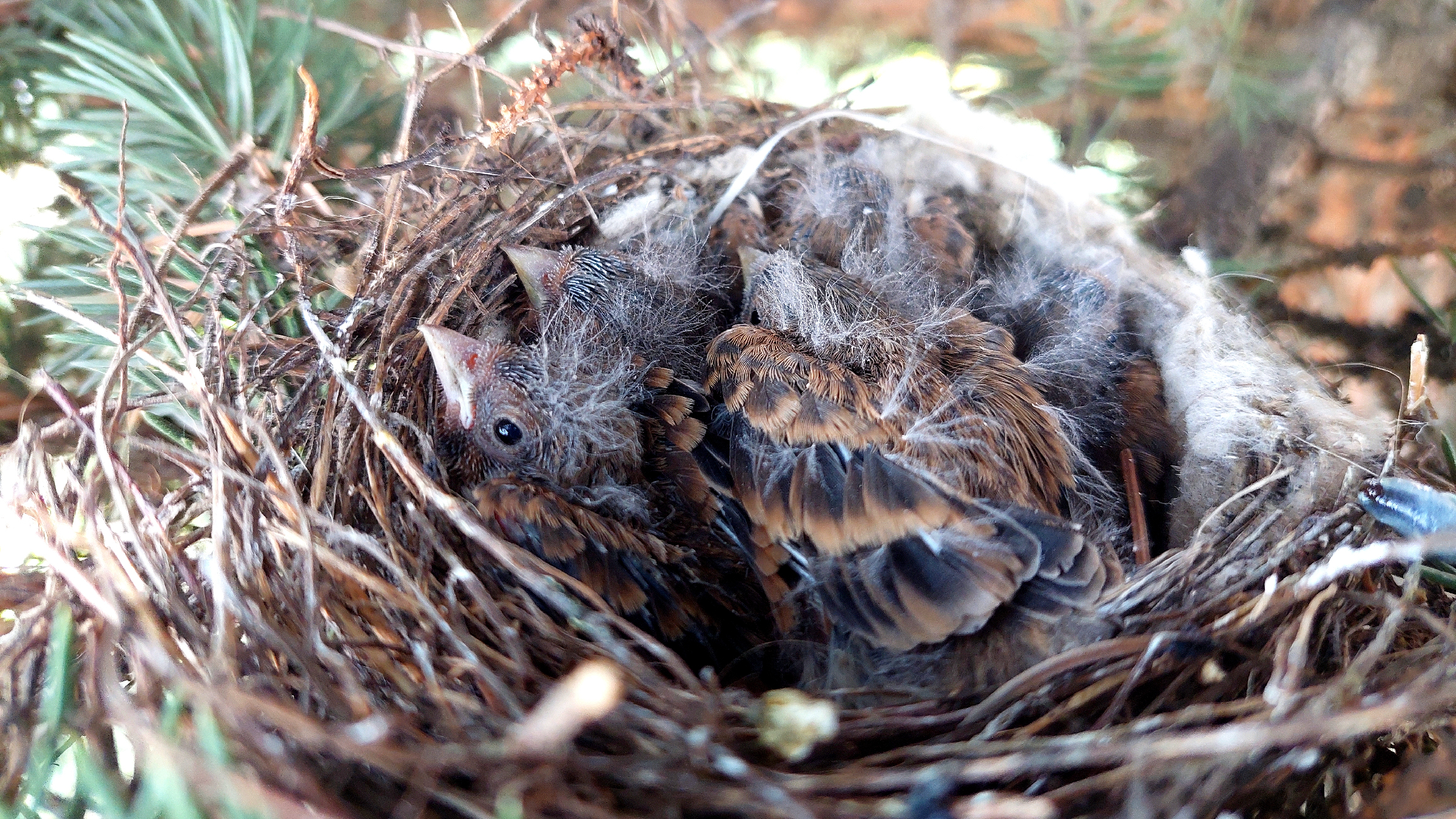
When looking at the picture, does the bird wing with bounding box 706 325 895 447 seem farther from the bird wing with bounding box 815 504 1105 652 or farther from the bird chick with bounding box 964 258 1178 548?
the bird chick with bounding box 964 258 1178 548

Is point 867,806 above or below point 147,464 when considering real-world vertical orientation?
below

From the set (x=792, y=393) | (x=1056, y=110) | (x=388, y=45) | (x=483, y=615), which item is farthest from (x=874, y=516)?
(x=1056, y=110)

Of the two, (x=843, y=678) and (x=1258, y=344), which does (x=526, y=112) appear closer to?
(x=843, y=678)

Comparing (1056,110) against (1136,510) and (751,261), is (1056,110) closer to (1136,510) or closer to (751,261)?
(751,261)

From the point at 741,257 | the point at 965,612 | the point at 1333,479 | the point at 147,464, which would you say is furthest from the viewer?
the point at 741,257

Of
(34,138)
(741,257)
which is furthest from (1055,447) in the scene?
(34,138)

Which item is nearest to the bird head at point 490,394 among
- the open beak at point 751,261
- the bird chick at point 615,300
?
the bird chick at point 615,300

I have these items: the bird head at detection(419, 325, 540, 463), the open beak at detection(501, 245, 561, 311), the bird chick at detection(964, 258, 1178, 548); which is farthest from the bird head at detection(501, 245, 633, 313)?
the bird chick at detection(964, 258, 1178, 548)
